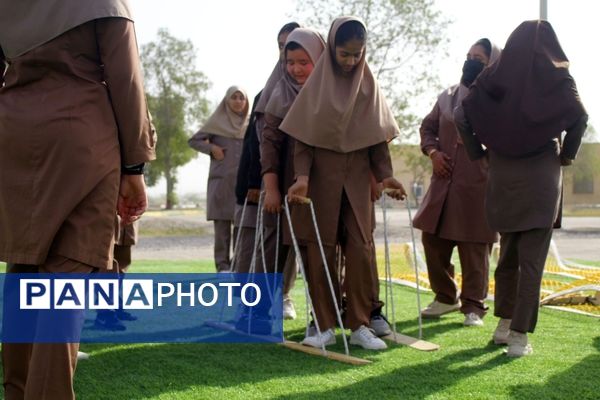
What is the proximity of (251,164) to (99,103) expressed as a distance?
2.68 m

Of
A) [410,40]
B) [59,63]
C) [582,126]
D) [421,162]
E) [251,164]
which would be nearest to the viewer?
[59,63]

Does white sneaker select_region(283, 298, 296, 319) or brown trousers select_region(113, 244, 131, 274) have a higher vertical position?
brown trousers select_region(113, 244, 131, 274)

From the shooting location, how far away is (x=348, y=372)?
4.04 m

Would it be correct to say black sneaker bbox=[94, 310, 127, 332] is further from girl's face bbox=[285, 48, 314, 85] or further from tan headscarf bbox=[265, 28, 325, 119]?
girl's face bbox=[285, 48, 314, 85]

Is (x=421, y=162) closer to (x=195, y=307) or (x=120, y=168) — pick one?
(x=195, y=307)

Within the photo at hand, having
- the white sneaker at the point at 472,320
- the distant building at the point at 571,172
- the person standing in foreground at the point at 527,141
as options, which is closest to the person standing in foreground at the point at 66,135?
the person standing in foreground at the point at 527,141

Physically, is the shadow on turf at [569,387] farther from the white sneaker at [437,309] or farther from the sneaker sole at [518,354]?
the white sneaker at [437,309]

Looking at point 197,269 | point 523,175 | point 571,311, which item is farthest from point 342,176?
point 197,269

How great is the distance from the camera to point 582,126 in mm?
4426

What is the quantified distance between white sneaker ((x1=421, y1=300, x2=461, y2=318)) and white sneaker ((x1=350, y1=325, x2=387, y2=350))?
137 cm

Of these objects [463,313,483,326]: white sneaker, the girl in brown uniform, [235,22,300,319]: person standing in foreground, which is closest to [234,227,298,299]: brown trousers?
[235,22,300,319]: person standing in foreground

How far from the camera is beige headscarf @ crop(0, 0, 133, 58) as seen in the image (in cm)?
285

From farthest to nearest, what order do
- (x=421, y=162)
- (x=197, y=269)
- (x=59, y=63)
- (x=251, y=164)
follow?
(x=421, y=162)
(x=197, y=269)
(x=251, y=164)
(x=59, y=63)

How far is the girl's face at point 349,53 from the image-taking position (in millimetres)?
4570
